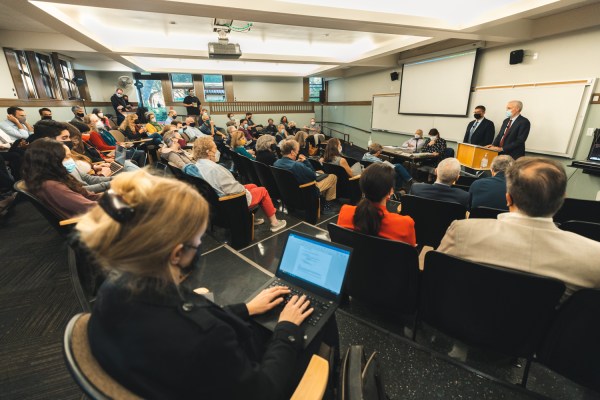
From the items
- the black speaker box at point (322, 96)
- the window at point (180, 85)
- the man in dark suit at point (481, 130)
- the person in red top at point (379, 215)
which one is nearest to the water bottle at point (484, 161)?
the man in dark suit at point (481, 130)

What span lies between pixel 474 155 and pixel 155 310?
5573 millimetres

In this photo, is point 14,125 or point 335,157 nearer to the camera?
point 335,157

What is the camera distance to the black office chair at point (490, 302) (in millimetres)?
1058

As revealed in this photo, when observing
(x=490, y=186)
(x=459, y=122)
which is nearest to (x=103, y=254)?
(x=490, y=186)

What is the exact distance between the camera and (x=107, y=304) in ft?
2.00

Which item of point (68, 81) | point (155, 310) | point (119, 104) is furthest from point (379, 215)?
point (68, 81)

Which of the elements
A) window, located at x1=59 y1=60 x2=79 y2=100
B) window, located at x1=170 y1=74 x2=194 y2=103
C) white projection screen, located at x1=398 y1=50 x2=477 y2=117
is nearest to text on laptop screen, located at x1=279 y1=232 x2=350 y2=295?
white projection screen, located at x1=398 y1=50 x2=477 y2=117

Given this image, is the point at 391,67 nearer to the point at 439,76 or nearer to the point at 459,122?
the point at 439,76

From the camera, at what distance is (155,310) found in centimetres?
60

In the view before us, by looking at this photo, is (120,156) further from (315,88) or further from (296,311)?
(315,88)

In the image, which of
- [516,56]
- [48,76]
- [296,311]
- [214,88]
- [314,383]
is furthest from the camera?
[214,88]

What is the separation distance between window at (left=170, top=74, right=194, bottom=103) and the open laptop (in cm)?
1169

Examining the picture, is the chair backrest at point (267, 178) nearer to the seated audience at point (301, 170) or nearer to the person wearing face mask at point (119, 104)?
the seated audience at point (301, 170)

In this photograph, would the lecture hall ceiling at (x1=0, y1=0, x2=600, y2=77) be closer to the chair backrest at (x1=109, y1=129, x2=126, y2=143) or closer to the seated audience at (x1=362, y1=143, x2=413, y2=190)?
the chair backrest at (x1=109, y1=129, x2=126, y2=143)
